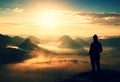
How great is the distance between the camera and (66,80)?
36.4 meters

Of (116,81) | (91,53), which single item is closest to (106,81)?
(116,81)

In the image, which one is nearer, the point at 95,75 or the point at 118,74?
the point at 95,75

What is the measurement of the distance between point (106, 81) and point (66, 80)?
5.64 meters

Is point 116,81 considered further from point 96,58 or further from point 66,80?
point 66,80

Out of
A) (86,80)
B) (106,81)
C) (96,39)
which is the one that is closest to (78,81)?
(86,80)

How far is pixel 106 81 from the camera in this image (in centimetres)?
3441

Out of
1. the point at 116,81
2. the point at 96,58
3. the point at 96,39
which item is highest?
the point at 96,39

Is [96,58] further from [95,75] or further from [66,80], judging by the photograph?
[66,80]

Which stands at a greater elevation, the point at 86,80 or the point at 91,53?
the point at 91,53

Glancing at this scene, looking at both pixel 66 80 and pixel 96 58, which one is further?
pixel 66 80

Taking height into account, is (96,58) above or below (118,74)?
above

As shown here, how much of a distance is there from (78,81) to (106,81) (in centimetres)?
371

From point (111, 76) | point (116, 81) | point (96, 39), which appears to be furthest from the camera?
point (111, 76)

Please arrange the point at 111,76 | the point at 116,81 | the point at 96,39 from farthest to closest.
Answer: the point at 111,76, the point at 116,81, the point at 96,39
